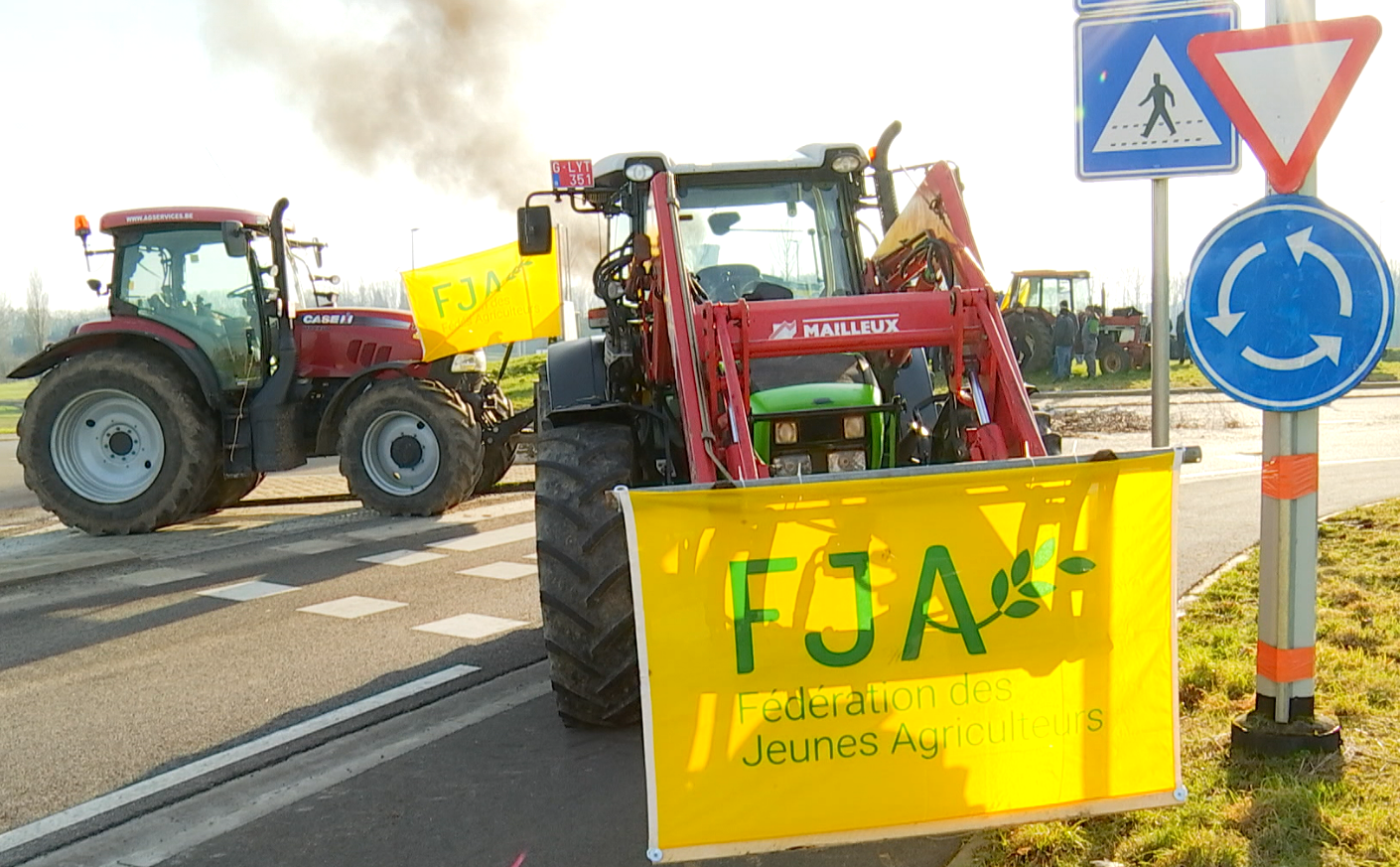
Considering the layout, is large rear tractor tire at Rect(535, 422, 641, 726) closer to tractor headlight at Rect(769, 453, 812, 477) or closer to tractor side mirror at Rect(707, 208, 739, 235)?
tractor headlight at Rect(769, 453, 812, 477)

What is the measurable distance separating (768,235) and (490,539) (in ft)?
13.9

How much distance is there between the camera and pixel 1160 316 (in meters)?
4.24

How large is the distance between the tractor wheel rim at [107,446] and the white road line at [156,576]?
2.15 meters

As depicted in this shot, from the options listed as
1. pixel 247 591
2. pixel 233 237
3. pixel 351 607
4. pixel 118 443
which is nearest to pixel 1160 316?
pixel 351 607

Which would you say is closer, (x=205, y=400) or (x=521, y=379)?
(x=205, y=400)

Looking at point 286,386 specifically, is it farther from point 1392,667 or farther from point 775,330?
point 1392,667

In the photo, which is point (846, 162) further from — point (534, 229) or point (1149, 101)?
point (1149, 101)

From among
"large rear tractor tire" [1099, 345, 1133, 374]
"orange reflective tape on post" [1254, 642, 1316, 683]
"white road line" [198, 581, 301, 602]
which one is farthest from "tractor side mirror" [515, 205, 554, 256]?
"large rear tractor tire" [1099, 345, 1133, 374]

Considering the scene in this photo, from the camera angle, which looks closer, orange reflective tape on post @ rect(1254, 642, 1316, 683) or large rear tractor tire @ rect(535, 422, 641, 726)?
orange reflective tape on post @ rect(1254, 642, 1316, 683)

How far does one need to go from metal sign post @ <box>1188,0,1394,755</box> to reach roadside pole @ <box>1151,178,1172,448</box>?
222 millimetres

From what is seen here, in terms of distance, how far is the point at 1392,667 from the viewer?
16.4 ft

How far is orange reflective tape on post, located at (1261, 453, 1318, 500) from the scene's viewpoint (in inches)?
162

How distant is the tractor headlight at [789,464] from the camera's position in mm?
5004

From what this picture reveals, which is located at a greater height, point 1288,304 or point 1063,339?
point 1288,304
